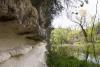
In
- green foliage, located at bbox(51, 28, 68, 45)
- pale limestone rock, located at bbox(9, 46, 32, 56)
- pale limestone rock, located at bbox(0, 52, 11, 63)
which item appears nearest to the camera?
pale limestone rock, located at bbox(0, 52, 11, 63)

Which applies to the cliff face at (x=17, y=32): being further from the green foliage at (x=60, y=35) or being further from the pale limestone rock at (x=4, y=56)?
the green foliage at (x=60, y=35)

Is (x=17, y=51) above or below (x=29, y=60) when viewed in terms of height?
above

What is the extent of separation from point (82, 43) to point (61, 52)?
62.1 inches

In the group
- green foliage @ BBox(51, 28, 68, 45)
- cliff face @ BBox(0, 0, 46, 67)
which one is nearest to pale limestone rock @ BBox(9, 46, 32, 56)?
cliff face @ BBox(0, 0, 46, 67)

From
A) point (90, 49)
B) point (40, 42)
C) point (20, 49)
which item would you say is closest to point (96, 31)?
point (90, 49)

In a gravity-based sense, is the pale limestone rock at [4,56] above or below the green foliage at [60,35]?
above

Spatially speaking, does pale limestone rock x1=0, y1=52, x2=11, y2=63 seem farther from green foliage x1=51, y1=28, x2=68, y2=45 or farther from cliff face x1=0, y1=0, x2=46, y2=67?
green foliage x1=51, y1=28, x2=68, y2=45

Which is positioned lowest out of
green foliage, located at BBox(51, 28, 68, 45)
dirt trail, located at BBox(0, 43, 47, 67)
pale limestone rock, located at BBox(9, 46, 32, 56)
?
green foliage, located at BBox(51, 28, 68, 45)

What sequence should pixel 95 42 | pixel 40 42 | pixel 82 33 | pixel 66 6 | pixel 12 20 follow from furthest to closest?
pixel 82 33 → pixel 95 42 → pixel 66 6 → pixel 40 42 → pixel 12 20

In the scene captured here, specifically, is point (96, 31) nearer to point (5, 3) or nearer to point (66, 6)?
point (66, 6)

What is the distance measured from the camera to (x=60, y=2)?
14.6 feet

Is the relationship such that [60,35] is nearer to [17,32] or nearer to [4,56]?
[17,32]

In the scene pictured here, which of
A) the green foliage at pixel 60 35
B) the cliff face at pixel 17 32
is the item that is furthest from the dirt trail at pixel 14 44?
the green foliage at pixel 60 35

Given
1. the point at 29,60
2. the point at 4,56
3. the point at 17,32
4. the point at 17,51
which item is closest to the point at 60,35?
the point at 29,60
